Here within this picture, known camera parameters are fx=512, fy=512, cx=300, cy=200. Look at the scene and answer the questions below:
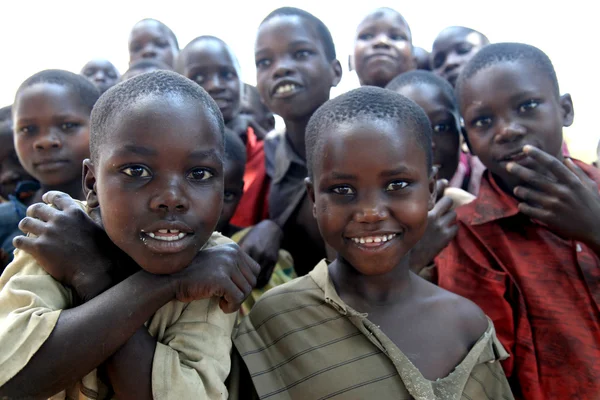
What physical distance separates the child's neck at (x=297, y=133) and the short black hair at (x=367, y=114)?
1089 millimetres

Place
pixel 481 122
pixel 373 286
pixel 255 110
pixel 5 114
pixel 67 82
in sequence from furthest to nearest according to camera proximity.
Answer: pixel 255 110 → pixel 5 114 → pixel 67 82 → pixel 481 122 → pixel 373 286

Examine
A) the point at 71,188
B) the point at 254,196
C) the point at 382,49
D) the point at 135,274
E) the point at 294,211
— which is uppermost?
the point at 382,49

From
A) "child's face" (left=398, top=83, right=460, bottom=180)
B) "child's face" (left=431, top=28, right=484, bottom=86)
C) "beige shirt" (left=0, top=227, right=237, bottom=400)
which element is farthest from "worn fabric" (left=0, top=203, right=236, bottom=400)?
"child's face" (left=431, top=28, right=484, bottom=86)

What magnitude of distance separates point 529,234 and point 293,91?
1.43m

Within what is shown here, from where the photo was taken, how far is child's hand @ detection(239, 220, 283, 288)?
213 cm

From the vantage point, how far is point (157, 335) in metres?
1.42

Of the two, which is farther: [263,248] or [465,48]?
[465,48]

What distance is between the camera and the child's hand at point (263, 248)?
7.00 feet

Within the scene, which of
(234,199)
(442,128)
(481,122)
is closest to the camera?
(481,122)

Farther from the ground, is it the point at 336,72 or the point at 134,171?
the point at 134,171

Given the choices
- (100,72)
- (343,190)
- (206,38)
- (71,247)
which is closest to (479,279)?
(343,190)

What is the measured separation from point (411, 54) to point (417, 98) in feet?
4.38

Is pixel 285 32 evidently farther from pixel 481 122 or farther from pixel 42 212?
pixel 42 212

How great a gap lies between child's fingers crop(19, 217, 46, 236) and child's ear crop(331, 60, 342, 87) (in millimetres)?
2001
